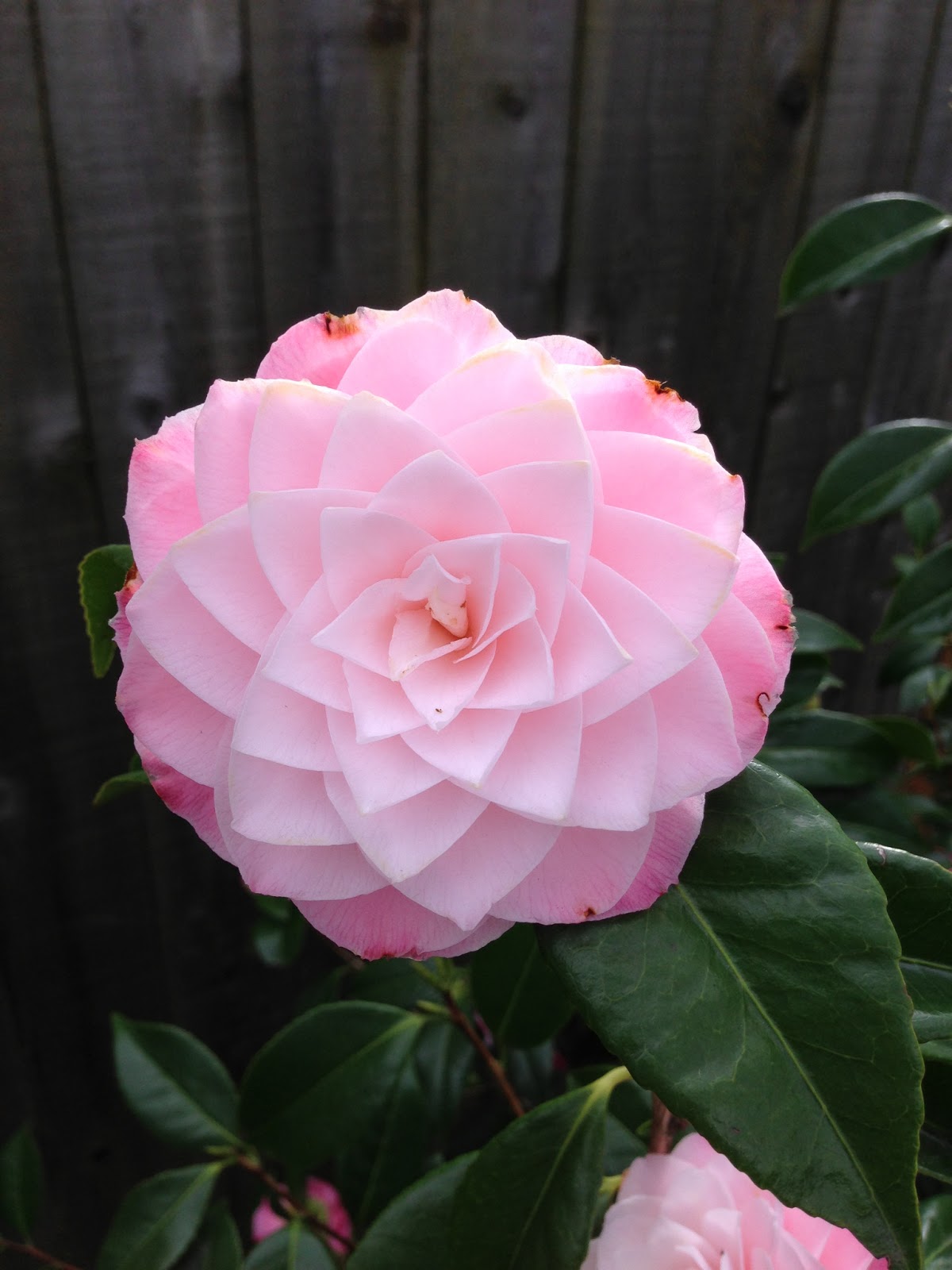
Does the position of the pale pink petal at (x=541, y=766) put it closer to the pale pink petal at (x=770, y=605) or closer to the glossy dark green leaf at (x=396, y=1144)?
the pale pink petal at (x=770, y=605)

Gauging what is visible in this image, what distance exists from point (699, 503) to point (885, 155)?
1.39 m

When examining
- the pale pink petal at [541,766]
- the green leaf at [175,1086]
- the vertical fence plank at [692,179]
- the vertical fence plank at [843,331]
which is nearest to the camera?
the pale pink petal at [541,766]

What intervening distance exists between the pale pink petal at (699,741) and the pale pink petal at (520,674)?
4 cm

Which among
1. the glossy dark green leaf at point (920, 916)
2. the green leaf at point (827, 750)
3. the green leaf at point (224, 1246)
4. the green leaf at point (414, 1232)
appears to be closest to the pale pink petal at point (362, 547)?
the glossy dark green leaf at point (920, 916)

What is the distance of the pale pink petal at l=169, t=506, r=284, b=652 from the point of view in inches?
13.0

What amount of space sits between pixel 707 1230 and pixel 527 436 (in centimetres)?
41

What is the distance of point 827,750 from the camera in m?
0.81

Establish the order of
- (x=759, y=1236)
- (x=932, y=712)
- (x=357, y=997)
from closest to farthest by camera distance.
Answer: (x=759, y=1236)
(x=357, y=997)
(x=932, y=712)

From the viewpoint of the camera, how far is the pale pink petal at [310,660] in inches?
13.1

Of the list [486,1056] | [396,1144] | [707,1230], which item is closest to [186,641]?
[707,1230]

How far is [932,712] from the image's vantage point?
1258mm

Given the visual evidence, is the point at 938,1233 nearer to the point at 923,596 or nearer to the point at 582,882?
the point at 582,882

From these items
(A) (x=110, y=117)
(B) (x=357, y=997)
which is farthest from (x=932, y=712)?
(A) (x=110, y=117)

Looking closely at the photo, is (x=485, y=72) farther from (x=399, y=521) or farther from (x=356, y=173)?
(x=399, y=521)
